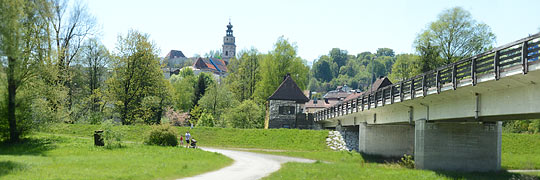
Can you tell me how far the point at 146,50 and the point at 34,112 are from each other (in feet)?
68.5

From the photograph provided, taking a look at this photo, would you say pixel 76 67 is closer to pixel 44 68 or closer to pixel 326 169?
pixel 44 68

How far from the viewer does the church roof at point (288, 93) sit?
6048 centimetres

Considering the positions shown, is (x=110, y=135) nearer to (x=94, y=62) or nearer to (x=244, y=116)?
(x=244, y=116)

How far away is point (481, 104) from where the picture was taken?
20844mm

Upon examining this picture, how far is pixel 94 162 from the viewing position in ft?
73.5

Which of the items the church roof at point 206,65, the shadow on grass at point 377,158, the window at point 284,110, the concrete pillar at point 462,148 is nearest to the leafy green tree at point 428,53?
the window at point 284,110

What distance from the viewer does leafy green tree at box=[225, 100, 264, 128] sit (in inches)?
2384

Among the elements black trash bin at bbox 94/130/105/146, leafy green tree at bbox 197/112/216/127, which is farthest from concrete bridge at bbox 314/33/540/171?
leafy green tree at bbox 197/112/216/127

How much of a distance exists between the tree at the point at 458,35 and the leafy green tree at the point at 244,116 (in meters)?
22.9

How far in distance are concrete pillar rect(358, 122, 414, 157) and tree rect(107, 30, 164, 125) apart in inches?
984

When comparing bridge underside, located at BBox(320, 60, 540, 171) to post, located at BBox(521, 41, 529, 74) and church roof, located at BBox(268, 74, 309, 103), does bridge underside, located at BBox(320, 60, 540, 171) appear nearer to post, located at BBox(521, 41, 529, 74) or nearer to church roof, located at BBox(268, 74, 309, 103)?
post, located at BBox(521, 41, 529, 74)

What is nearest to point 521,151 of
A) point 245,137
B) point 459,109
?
point 459,109

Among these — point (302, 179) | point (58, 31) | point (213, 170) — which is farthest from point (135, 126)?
point (302, 179)

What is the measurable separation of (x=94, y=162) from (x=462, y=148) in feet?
59.4
